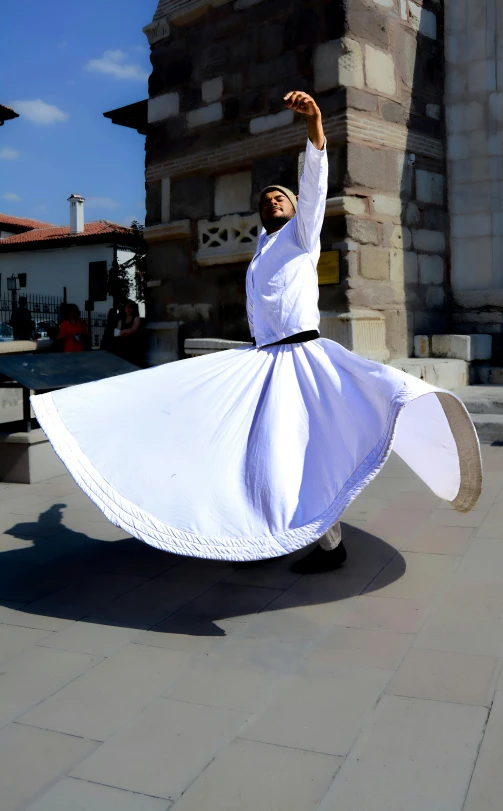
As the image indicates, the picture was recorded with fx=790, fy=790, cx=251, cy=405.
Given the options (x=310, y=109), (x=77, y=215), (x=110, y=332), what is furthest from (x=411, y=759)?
(x=77, y=215)

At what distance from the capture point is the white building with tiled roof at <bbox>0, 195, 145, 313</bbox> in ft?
143

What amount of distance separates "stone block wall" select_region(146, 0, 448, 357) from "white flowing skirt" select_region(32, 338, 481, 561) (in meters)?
4.19

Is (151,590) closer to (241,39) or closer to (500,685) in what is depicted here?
(500,685)

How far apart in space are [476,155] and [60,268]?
40.4 m

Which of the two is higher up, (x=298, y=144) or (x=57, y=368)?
(x=298, y=144)

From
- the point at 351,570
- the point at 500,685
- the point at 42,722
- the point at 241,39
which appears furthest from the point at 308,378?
the point at 241,39

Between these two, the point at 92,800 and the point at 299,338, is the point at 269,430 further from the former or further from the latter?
the point at 92,800

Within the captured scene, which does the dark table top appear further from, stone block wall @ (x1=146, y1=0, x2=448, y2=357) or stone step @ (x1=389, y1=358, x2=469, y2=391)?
stone step @ (x1=389, y1=358, x2=469, y2=391)

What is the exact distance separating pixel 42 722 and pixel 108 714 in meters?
0.20

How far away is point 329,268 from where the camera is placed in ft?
25.7

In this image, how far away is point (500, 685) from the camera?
99.1 inches

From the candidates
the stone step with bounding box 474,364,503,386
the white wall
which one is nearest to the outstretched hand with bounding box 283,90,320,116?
the stone step with bounding box 474,364,503,386

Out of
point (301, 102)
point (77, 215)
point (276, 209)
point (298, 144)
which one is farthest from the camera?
point (77, 215)

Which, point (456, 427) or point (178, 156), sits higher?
point (178, 156)
